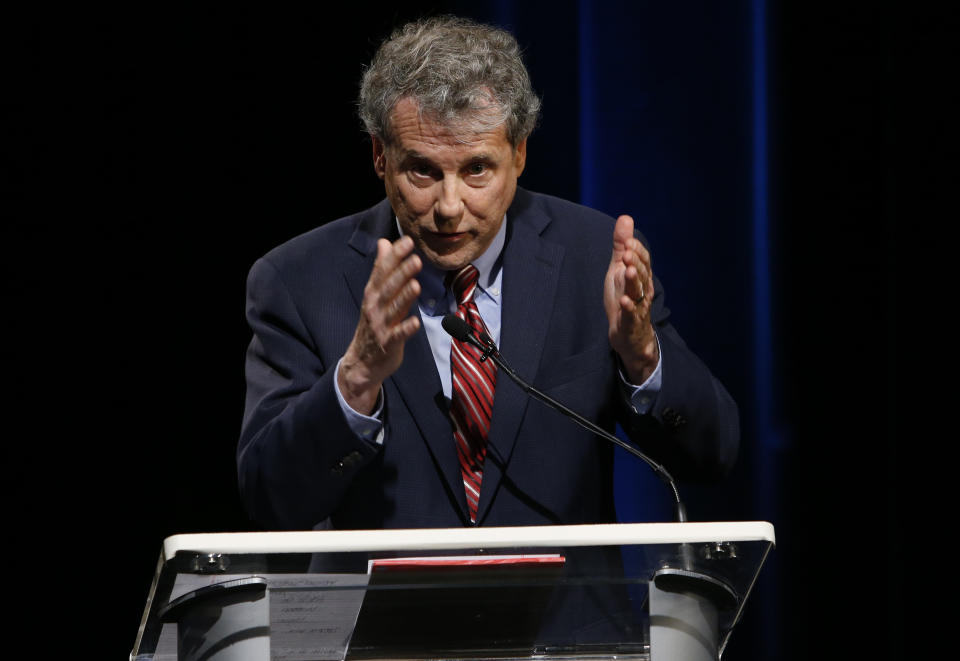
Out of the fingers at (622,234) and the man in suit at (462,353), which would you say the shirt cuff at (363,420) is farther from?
the fingers at (622,234)

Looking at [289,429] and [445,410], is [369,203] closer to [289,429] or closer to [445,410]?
[445,410]

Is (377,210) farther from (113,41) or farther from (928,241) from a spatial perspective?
(928,241)

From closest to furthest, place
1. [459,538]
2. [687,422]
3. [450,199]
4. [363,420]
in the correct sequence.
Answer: [459,538], [363,420], [687,422], [450,199]

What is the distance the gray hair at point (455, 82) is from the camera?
2.04m

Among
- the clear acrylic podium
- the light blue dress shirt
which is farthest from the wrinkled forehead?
the clear acrylic podium

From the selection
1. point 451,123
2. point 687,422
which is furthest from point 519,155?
point 687,422

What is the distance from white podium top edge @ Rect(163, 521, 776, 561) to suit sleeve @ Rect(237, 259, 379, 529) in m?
0.51

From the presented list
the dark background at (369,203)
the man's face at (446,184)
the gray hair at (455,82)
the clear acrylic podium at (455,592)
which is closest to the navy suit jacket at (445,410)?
the man's face at (446,184)

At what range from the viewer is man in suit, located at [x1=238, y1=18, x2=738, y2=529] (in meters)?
1.93

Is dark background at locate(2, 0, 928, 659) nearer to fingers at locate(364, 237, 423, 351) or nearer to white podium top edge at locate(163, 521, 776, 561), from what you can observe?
fingers at locate(364, 237, 423, 351)

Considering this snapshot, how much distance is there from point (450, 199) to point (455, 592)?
2.76 feet

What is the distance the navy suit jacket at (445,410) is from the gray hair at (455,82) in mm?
220

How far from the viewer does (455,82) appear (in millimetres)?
2053

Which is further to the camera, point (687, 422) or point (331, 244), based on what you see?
point (331, 244)
